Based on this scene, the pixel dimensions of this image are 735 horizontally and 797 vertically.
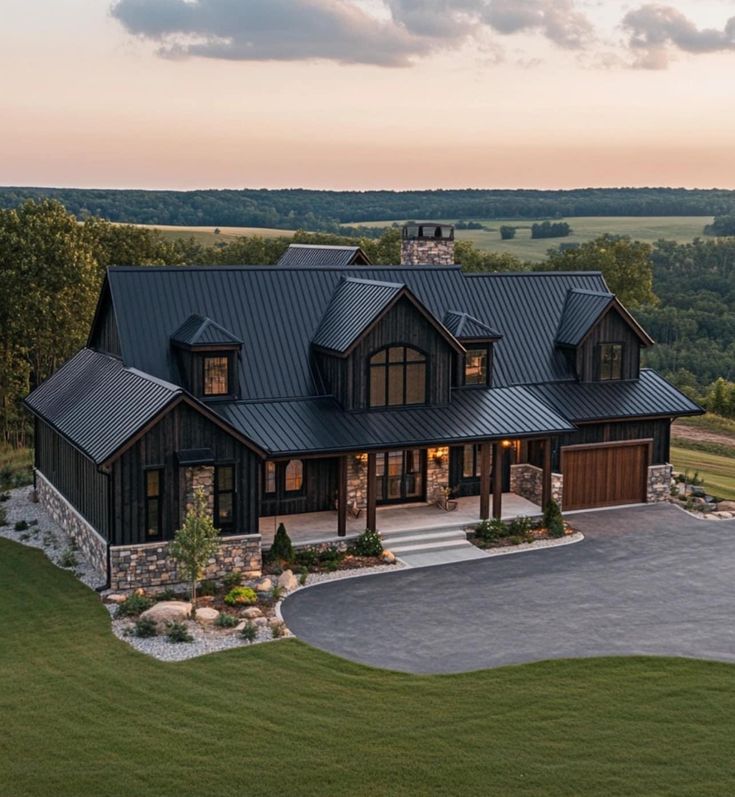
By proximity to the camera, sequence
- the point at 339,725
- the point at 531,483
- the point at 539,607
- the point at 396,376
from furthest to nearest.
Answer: the point at 531,483
the point at 396,376
the point at 539,607
the point at 339,725

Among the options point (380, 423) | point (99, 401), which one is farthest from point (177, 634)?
point (380, 423)

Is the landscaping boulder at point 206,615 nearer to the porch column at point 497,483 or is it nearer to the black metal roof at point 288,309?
the black metal roof at point 288,309

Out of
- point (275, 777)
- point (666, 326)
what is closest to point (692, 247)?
point (666, 326)

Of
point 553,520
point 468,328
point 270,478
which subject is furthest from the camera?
point 468,328

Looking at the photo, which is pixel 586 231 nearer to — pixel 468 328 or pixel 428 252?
pixel 428 252

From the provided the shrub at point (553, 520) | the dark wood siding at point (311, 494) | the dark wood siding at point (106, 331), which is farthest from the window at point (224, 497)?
the shrub at point (553, 520)

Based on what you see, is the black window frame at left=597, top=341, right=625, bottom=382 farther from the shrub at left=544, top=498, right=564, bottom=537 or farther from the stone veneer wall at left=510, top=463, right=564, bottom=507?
the shrub at left=544, top=498, right=564, bottom=537
